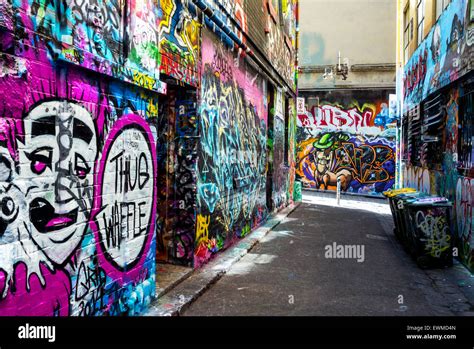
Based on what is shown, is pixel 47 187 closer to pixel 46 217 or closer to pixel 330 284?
pixel 46 217

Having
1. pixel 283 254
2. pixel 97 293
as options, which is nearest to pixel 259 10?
pixel 283 254

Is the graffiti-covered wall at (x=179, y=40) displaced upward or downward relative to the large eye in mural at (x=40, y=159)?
upward

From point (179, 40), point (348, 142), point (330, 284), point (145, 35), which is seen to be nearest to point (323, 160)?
point (348, 142)

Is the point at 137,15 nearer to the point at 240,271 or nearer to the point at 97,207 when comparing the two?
the point at 97,207

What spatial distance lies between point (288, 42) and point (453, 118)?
7892 mm

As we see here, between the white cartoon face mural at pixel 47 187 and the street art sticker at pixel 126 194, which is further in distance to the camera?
the street art sticker at pixel 126 194

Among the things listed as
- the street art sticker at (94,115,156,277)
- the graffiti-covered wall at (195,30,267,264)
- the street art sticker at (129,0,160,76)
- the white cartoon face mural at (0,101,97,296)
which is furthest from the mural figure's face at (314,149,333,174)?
the white cartoon face mural at (0,101,97,296)

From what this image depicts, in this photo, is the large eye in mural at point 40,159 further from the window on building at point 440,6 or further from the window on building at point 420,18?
the window on building at point 420,18

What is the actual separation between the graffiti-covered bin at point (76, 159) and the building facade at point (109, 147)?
0.04ft

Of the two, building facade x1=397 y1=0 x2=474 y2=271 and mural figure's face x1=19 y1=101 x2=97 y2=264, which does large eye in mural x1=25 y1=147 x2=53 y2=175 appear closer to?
mural figure's face x1=19 y1=101 x2=97 y2=264

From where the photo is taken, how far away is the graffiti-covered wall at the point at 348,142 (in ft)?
68.4


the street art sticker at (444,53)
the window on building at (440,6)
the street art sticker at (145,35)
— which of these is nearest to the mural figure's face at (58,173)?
the street art sticker at (145,35)

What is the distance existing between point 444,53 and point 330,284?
550cm

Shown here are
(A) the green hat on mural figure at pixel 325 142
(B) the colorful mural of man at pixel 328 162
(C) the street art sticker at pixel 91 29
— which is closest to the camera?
(C) the street art sticker at pixel 91 29
